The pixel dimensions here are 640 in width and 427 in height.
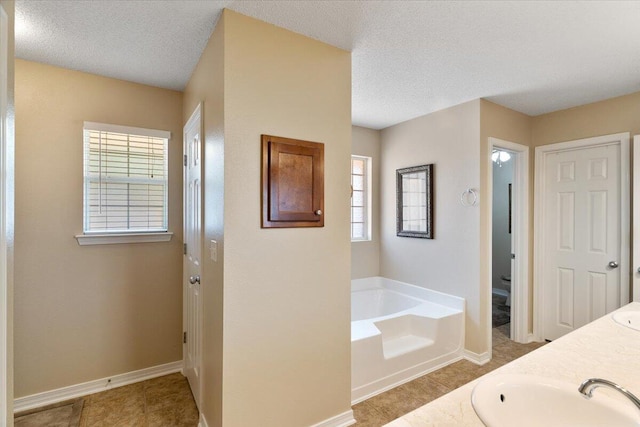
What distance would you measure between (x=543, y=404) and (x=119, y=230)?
2.80 meters

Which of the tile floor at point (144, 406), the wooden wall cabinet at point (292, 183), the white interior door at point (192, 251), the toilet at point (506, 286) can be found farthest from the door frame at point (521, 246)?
the tile floor at point (144, 406)

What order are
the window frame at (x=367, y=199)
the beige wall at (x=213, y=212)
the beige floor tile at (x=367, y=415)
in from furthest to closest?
the window frame at (x=367, y=199)
the beige floor tile at (x=367, y=415)
the beige wall at (x=213, y=212)

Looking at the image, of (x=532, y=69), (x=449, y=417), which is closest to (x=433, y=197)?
(x=532, y=69)

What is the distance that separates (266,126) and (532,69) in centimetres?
204

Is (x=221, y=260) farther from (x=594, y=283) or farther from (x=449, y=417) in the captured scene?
(x=594, y=283)

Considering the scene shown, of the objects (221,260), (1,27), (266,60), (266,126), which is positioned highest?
(266,60)

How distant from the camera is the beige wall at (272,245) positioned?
1647 mm

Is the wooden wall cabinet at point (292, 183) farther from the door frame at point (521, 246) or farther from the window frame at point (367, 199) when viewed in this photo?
the door frame at point (521, 246)

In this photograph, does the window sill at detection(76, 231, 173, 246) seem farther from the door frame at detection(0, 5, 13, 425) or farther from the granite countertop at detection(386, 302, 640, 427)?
the granite countertop at detection(386, 302, 640, 427)

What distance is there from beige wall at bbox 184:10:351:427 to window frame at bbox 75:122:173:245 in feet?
2.73

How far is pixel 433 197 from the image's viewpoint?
3268mm

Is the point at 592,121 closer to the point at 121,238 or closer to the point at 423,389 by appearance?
the point at 423,389

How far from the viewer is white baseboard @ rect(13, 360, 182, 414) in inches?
84.7

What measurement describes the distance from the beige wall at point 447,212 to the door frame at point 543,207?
936 millimetres
